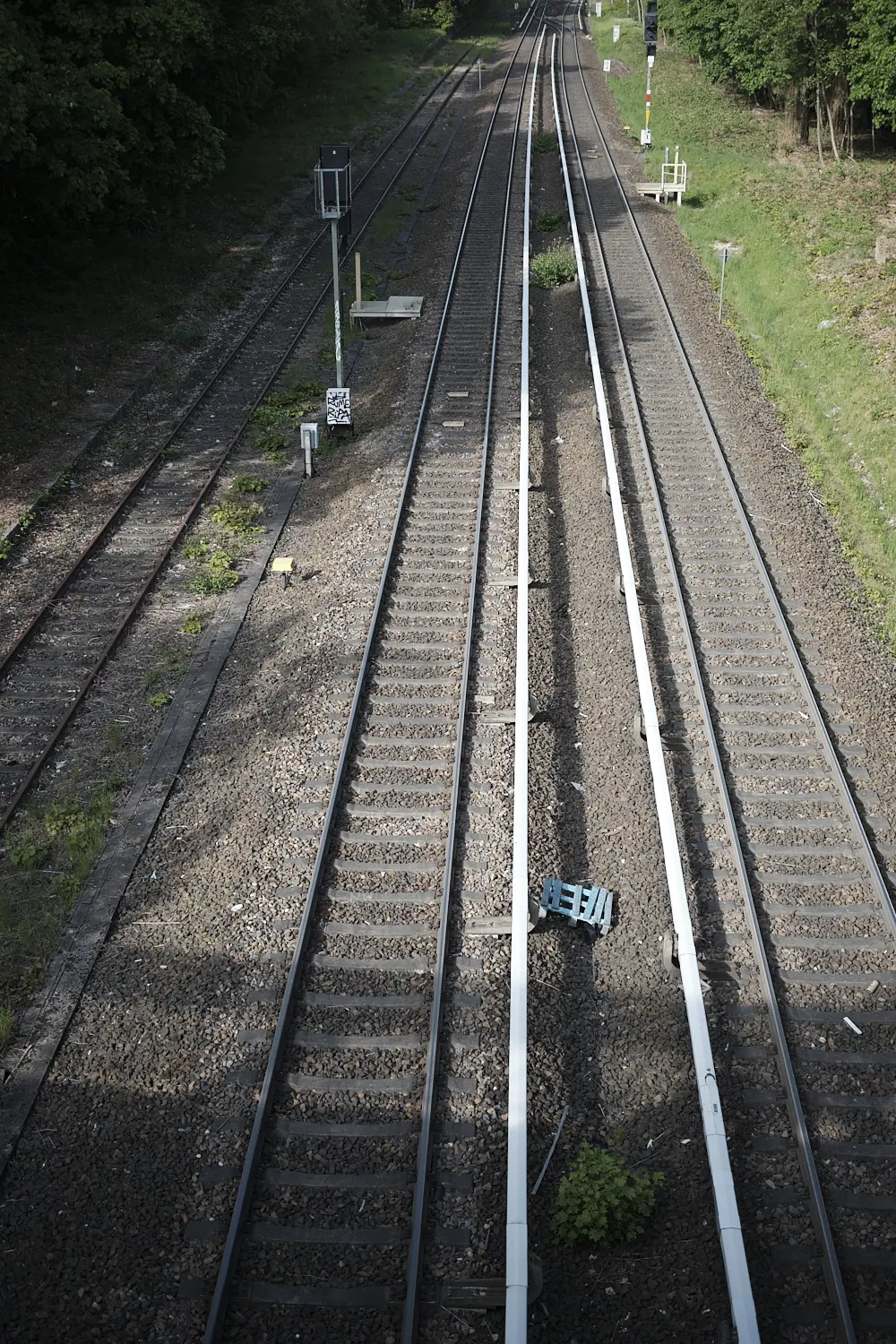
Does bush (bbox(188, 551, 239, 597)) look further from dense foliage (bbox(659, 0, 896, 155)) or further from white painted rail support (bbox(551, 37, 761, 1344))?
dense foliage (bbox(659, 0, 896, 155))

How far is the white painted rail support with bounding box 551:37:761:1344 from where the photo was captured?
6.76 m

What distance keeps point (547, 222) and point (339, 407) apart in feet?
45.6

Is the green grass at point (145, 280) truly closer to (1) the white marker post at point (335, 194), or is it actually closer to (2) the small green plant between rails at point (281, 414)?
(2) the small green plant between rails at point (281, 414)

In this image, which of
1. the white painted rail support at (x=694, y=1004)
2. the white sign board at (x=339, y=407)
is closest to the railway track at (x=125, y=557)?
the white sign board at (x=339, y=407)

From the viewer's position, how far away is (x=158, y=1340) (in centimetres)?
684

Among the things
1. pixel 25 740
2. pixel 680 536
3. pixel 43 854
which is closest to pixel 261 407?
pixel 680 536

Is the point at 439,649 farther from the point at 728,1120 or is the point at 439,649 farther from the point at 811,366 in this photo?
the point at 811,366

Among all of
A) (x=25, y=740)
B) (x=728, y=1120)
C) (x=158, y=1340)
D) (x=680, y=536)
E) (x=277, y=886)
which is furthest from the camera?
(x=680, y=536)

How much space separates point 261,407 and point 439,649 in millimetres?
9575

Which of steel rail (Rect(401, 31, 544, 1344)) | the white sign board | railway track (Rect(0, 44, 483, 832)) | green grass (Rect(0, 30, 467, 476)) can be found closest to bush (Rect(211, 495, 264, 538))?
railway track (Rect(0, 44, 483, 832))

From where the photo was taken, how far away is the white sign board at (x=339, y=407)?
19203mm

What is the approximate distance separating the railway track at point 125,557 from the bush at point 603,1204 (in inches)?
255

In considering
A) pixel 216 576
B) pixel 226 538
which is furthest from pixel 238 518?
pixel 216 576

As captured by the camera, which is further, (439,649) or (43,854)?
(439,649)
